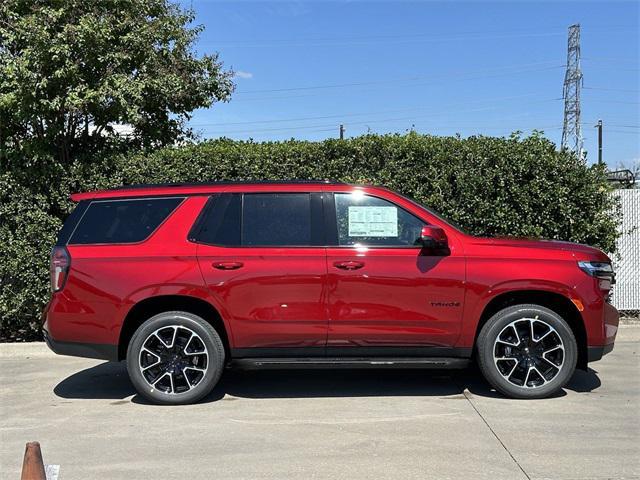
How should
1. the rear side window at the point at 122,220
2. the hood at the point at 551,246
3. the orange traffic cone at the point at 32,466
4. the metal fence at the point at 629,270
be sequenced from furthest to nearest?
1. the metal fence at the point at 629,270
2. the rear side window at the point at 122,220
3. the hood at the point at 551,246
4. the orange traffic cone at the point at 32,466

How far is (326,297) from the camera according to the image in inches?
210

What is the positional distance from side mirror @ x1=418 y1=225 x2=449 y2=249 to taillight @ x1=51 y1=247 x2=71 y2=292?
3.09m

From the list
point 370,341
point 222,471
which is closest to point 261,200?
point 370,341

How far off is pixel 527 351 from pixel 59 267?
4.18 m

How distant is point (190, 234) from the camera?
552 centimetres

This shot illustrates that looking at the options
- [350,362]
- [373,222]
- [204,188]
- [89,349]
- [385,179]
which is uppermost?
[385,179]

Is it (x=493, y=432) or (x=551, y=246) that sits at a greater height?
(x=551, y=246)

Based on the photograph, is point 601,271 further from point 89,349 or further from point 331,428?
point 89,349

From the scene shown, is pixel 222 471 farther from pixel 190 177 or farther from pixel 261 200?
pixel 190 177

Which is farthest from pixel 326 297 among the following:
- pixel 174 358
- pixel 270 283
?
pixel 174 358

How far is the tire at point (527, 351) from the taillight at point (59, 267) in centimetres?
367

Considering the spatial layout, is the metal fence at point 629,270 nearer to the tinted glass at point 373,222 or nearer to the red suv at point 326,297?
the red suv at point 326,297

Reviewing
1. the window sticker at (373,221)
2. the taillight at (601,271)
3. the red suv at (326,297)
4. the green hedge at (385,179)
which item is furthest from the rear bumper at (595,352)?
the green hedge at (385,179)

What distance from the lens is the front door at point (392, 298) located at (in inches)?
209
